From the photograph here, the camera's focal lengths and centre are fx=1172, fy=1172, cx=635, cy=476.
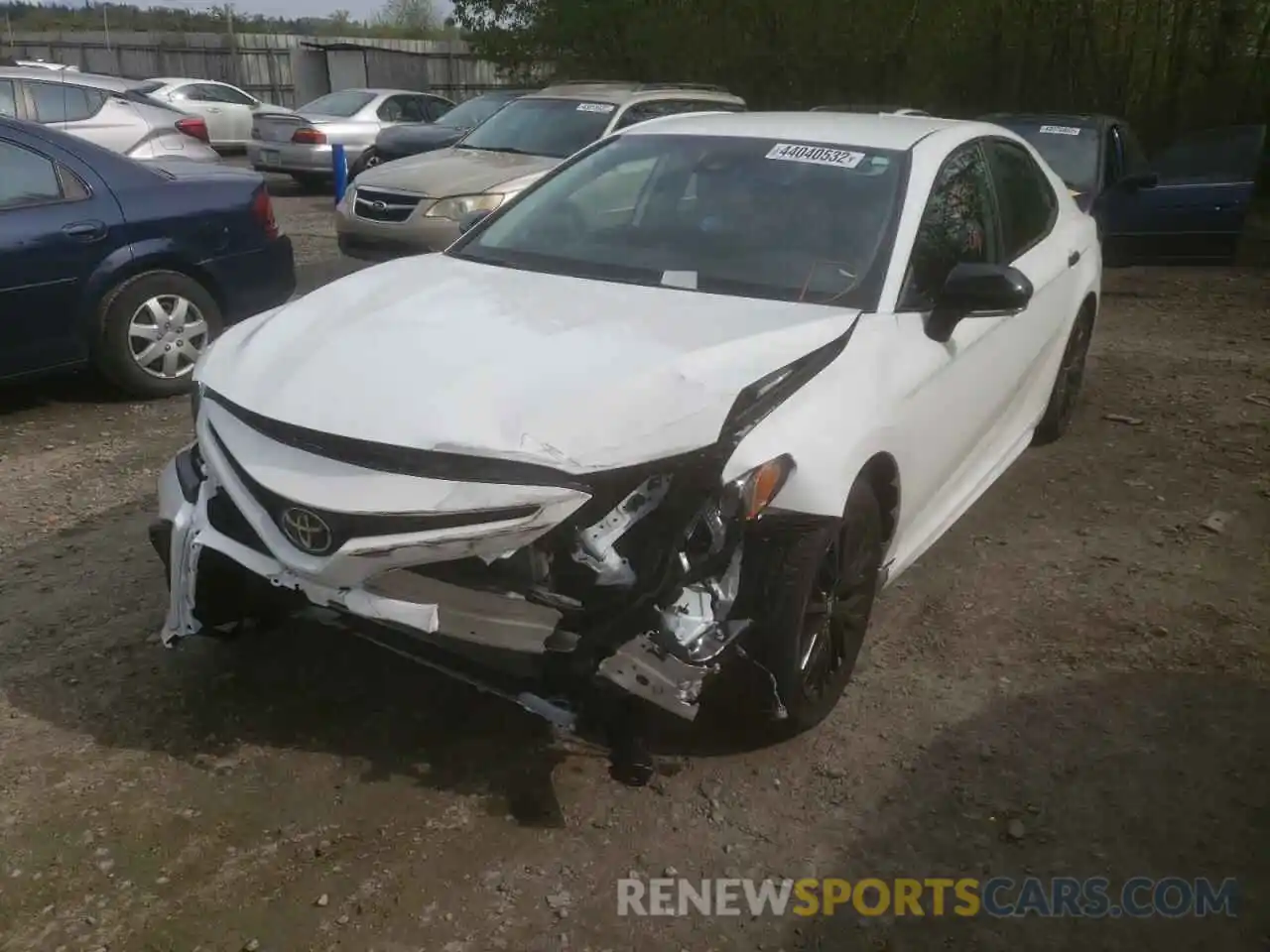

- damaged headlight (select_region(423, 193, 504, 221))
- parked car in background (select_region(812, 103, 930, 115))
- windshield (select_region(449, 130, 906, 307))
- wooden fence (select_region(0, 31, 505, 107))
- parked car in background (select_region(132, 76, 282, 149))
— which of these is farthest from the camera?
wooden fence (select_region(0, 31, 505, 107))

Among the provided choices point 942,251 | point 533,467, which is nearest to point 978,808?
point 533,467

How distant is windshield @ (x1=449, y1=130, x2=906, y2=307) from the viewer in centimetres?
381

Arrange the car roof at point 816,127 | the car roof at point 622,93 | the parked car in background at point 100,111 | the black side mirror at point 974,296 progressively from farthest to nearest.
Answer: the car roof at point 622,93, the parked car in background at point 100,111, the car roof at point 816,127, the black side mirror at point 974,296

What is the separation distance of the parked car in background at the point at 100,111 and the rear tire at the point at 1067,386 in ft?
23.6

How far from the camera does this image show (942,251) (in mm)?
4055

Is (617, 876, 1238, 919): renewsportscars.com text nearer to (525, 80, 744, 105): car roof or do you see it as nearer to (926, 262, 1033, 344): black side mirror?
(926, 262, 1033, 344): black side mirror

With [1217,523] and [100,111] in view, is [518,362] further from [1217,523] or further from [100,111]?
[100,111]

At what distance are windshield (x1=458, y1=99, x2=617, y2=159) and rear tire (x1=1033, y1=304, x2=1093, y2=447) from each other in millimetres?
5110

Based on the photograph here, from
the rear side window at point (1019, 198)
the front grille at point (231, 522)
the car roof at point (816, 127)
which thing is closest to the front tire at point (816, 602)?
the front grille at point (231, 522)

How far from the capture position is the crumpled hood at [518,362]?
2.82 m

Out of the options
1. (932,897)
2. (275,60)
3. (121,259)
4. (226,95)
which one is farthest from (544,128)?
(275,60)

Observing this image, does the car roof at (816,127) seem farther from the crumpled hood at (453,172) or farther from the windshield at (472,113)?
the windshield at (472,113)

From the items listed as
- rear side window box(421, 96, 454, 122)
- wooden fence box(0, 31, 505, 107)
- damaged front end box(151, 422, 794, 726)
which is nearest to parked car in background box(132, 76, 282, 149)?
rear side window box(421, 96, 454, 122)

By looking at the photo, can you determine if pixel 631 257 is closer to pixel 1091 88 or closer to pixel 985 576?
Result: pixel 985 576
